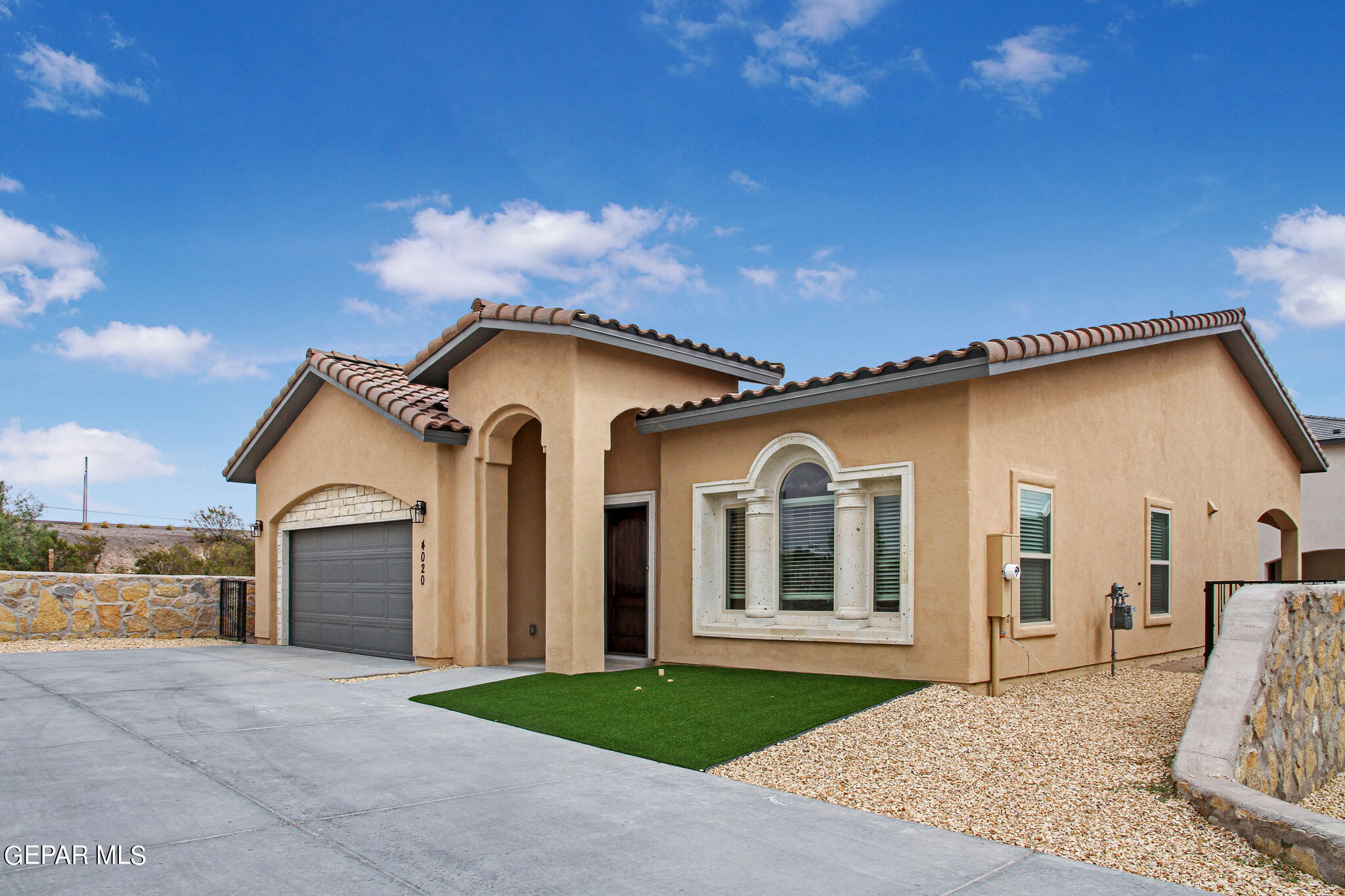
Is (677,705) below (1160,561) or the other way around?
below

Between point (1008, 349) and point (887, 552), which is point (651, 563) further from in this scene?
point (1008, 349)

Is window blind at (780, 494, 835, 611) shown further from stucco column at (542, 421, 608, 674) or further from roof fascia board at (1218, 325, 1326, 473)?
roof fascia board at (1218, 325, 1326, 473)

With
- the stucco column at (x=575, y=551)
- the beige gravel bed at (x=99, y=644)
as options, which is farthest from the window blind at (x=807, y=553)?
the beige gravel bed at (x=99, y=644)

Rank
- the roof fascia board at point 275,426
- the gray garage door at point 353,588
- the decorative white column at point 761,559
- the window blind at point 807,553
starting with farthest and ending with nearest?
1. the roof fascia board at point 275,426
2. the gray garage door at point 353,588
3. the decorative white column at point 761,559
4. the window blind at point 807,553

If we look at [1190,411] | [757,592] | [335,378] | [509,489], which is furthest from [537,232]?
[1190,411]

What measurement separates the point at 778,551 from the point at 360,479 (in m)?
6.76

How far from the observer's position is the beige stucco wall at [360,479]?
12008 millimetres

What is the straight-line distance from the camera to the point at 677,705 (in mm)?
8297

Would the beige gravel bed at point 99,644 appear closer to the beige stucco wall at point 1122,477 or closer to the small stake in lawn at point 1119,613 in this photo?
the beige stucco wall at point 1122,477

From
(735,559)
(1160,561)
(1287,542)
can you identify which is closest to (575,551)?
(735,559)

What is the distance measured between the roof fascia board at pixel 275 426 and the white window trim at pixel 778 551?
23.9 ft

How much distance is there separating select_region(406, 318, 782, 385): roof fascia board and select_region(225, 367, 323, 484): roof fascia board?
108 inches

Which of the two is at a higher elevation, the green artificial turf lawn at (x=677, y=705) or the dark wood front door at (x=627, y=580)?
the dark wood front door at (x=627, y=580)

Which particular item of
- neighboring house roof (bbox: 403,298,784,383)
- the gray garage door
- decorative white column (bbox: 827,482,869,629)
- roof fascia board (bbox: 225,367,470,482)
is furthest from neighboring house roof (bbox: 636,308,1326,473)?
the gray garage door
